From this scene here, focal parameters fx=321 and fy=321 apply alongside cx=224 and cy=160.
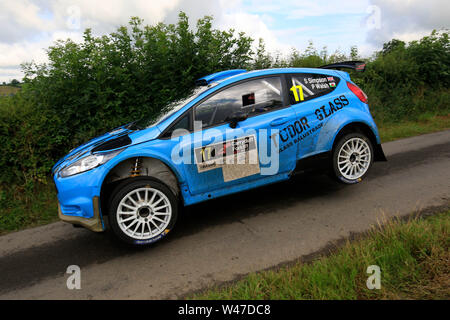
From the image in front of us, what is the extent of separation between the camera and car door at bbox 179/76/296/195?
12.5 feet

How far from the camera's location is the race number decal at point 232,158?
3.81m

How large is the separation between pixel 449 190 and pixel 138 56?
6038 millimetres

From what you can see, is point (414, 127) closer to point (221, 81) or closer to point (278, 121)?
point (278, 121)

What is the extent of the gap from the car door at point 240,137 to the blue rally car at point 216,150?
1 centimetres

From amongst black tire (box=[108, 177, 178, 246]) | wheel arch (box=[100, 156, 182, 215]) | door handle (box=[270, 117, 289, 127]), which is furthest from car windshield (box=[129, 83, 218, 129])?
door handle (box=[270, 117, 289, 127])

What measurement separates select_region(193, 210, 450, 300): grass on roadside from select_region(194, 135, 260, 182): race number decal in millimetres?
1376

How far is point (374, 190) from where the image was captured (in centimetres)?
481

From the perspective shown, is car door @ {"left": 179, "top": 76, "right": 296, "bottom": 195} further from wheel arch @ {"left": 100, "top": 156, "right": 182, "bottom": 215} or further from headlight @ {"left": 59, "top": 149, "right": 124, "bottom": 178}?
headlight @ {"left": 59, "top": 149, "right": 124, "bottom": 178}

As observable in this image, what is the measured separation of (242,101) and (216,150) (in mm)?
786

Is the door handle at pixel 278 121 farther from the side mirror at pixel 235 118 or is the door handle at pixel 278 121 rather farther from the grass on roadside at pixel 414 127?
the grass on roadside at pixel 414 127

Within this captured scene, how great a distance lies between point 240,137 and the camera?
3.92 metres
